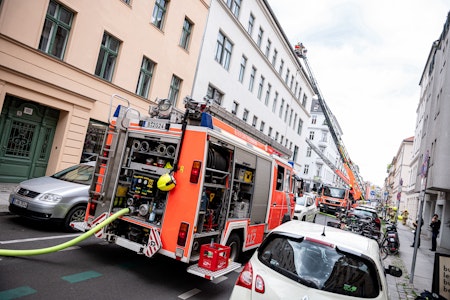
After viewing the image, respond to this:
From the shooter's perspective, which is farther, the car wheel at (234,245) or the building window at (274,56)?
the building window at (274,56)

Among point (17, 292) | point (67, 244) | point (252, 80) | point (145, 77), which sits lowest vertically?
point (17, 292)

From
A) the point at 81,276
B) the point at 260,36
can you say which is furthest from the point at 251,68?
the point at 81,276

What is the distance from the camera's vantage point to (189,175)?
5.17 metres

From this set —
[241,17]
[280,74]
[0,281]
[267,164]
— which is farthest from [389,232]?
[280,74]

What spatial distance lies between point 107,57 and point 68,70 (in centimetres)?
207

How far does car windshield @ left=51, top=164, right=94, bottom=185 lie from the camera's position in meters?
7.73

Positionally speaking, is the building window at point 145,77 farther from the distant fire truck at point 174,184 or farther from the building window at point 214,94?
the distant fire truck at point 174,184

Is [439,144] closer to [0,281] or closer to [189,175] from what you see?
[189,175]

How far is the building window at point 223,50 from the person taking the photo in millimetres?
19938

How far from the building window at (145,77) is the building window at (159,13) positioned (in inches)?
78.2

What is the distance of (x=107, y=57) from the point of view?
13.2 m

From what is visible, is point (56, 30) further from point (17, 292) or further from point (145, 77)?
point (17, 292)

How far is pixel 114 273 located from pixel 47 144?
8887 mm

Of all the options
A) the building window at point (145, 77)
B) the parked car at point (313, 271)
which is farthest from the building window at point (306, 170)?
the parked car at point (313, 271)
